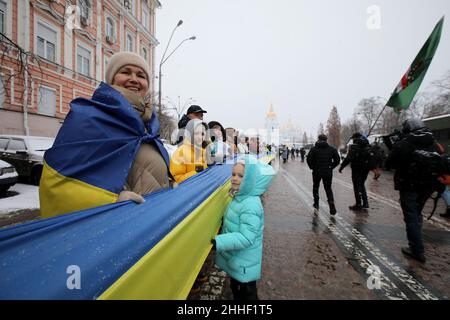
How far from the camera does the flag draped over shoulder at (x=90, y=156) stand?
1.22m

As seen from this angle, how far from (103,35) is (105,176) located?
75.7 ft

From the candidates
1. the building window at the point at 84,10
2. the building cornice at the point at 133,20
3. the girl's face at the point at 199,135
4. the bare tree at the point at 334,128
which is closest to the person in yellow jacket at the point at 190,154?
the girl's face at the point at 199,135

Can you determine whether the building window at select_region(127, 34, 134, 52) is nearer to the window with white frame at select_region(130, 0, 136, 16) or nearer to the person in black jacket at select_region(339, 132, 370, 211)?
the window with white frame at select_region(130, 0, 136, 16)

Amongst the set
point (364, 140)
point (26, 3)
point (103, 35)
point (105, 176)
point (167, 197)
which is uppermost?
point (103, 35)

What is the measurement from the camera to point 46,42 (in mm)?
14891

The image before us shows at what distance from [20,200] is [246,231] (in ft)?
24.3

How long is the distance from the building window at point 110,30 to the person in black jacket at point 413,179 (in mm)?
22938

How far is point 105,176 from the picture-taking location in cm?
131

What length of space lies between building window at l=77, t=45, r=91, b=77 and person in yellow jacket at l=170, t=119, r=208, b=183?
19.1 meters

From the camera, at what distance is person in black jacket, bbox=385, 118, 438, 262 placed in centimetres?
348

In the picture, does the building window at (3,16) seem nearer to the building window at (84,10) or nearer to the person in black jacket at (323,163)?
the building window at (84,10)

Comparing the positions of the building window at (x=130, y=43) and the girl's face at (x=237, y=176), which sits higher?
the building window at (x=130, y=43)

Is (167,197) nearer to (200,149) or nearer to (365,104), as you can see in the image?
(200,149)

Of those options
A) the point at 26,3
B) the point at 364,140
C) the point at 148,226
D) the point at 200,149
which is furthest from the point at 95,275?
the point at 26,3
